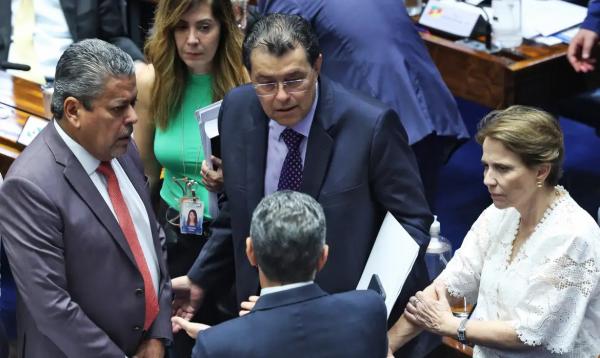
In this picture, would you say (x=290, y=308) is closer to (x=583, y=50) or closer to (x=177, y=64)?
(x=177, y=64)

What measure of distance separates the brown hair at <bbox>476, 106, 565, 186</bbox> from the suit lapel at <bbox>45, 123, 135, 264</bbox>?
1.01 m

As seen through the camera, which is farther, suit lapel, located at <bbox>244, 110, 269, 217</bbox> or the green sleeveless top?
the green sleeveless top

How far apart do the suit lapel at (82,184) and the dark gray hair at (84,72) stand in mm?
73

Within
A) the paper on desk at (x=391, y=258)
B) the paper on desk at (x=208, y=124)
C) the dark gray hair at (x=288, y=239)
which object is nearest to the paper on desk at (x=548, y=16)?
the paper on desk at (x=208, y=124)

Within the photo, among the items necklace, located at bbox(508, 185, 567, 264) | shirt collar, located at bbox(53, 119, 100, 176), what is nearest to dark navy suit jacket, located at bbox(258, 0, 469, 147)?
necklace, located at bbox(508, 185, 567, 264)

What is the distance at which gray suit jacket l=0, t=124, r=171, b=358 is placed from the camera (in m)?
2.66

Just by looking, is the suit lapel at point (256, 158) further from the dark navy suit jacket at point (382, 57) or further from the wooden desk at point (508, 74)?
the wooden desk at point (508, 74)

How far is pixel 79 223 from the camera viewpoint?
2.71 metres

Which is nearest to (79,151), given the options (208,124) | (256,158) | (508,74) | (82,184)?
(82,184)

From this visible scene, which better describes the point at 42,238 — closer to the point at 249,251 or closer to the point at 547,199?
the point at 249,251

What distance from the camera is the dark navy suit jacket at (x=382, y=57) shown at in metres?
4.01

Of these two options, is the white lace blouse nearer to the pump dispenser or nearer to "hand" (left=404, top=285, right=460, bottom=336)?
"hand" (left=404, top=285, right=460, bottom=336)

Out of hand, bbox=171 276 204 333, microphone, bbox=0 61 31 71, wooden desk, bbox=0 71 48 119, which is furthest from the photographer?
microphone, bbox=0 61 31 71

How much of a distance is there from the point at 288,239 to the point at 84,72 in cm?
80
